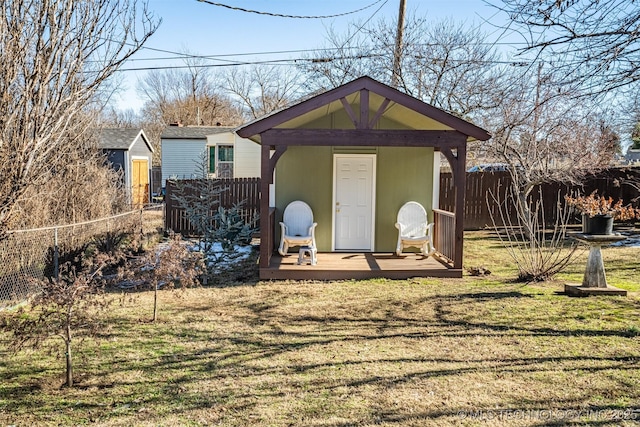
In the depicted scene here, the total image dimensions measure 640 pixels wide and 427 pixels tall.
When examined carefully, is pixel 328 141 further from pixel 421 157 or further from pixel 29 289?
pixel 29 289

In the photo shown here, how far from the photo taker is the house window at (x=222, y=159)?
919 inches

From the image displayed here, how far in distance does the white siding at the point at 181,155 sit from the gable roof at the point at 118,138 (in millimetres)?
1566

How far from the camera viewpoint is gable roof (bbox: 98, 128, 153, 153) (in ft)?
67.7

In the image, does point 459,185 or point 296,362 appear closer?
point 296,362

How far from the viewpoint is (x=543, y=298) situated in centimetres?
672

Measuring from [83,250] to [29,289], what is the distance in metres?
1.62

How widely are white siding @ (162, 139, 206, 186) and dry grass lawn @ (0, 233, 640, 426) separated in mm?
18309

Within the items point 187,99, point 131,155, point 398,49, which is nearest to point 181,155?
point 131,155

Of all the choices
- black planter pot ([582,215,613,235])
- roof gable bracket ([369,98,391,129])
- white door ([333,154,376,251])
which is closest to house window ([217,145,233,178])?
white door ([333,154,376,251])

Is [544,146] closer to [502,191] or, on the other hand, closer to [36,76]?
[502,191]

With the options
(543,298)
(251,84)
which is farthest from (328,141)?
(251,84)

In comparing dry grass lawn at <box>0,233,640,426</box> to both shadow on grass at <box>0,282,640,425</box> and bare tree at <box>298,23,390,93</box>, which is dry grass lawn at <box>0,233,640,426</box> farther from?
bare tree at <box>298,23,390,93</box>

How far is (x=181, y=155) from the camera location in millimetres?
24422

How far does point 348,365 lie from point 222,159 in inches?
798
